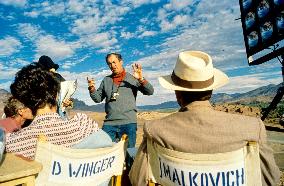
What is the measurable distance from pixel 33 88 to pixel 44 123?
13.9 inches

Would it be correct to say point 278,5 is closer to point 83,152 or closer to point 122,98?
point 122,98

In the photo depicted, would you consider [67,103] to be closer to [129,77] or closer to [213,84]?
[129,77]

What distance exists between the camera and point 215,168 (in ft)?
7.38

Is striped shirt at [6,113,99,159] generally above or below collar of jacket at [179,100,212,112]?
below

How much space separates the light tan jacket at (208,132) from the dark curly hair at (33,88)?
3.20 feet

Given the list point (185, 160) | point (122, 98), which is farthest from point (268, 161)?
point (122, 98)

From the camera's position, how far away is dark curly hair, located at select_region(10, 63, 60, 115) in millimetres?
2963

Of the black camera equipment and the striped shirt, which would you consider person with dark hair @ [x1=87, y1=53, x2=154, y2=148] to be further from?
the black camera equipment

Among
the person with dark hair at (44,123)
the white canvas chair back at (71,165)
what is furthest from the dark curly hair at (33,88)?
the white canvas chair back at (71,165)

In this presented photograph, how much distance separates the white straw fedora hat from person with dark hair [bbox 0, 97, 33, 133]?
72.6 inches

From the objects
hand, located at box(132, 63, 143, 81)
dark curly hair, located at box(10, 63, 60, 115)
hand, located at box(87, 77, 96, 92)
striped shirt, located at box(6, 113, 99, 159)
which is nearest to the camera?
striped shirt, located at box(6, 113, 99, 159)

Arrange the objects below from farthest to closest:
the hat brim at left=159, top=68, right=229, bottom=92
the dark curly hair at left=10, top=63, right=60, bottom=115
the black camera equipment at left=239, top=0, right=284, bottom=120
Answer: the black camera equipment at left=239, top=0, right=284, bottom=120
the dark curly hair at left=10, top=63, right=60, bottom=115
the hat brim at left=159, top=68, right=229, bottom=92

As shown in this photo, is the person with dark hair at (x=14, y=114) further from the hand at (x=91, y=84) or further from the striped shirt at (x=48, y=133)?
the hand at (x=91, y=84)

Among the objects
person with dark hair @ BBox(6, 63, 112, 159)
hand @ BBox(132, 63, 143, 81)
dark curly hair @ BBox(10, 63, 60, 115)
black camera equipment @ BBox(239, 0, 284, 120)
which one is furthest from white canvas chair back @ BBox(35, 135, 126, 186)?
black camera equipment @ BBox(239, 0, 284, 120)
